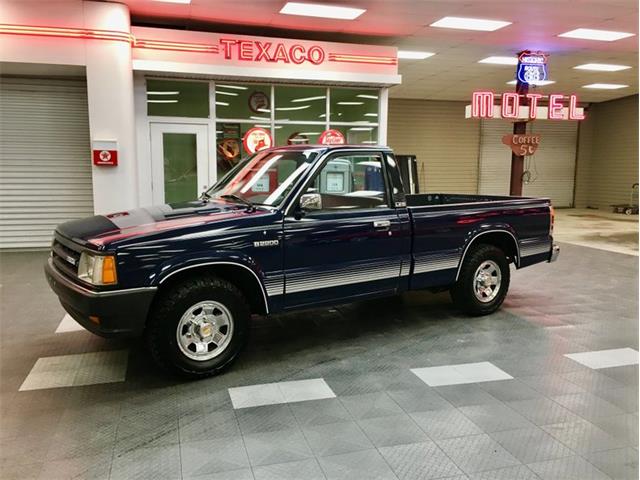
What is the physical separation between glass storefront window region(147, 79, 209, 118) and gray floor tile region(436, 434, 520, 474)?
341 inches

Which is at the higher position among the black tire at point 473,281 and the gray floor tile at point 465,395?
the black tire at point 473,281

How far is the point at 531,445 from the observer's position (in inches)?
120

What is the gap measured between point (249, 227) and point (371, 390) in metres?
1.56

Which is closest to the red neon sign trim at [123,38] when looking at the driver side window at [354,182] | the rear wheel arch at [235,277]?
the driver side window at [354,182]

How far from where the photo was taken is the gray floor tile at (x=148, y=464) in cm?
272

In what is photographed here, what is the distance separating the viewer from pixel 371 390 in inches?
149

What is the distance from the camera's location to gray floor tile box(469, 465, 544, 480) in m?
2.72

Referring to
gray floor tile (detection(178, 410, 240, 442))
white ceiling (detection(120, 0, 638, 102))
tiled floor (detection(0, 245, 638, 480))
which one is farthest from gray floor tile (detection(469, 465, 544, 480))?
white ceiling (detection(120, 0, 638, 102))

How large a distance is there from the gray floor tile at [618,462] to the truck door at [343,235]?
227cm

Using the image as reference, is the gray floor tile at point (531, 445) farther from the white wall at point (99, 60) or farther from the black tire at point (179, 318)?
the white wall at point (99, 60)

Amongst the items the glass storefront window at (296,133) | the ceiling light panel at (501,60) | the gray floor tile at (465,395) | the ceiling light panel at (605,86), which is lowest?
the gray floor tile at (465,395)

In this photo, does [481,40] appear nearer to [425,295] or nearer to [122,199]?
[425,295]

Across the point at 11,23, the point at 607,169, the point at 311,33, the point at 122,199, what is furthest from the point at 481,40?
the point at 607,169

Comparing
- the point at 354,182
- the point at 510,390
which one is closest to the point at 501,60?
the point at 354,182
